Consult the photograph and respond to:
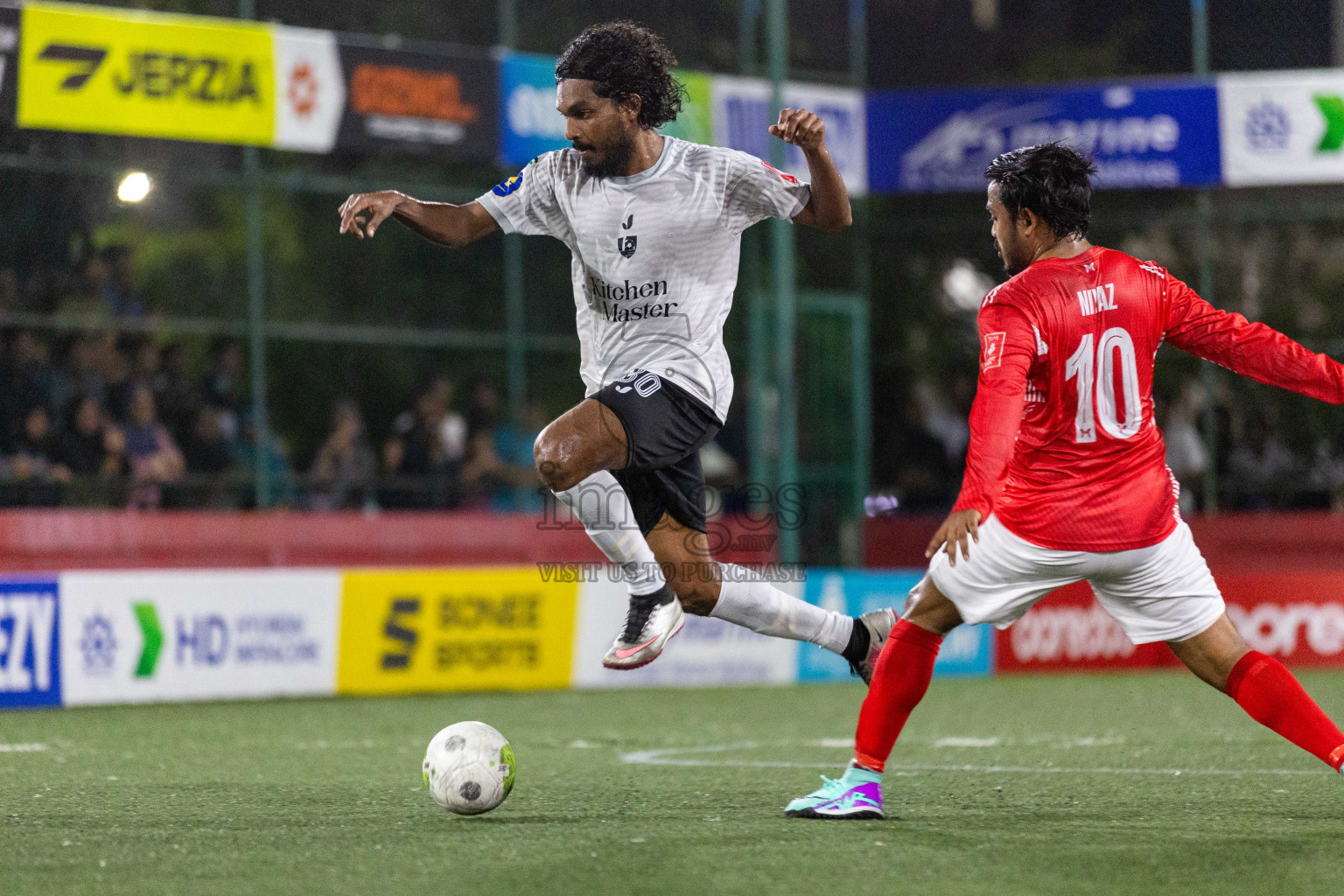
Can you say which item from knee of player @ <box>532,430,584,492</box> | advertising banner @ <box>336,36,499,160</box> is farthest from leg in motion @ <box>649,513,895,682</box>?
advertising banner @ <box>336,36,499,160</box>

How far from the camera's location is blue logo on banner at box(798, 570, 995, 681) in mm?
13984

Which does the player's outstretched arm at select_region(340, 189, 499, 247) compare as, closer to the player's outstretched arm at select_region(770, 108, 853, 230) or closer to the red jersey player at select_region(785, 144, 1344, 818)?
the player's outstretched arm at select_region(770, 108, 853, 230)

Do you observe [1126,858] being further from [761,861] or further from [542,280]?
[542,280]

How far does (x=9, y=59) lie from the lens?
13.4 metres

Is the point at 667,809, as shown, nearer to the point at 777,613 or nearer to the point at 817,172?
the point at 777,613

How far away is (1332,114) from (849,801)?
13.6 meters

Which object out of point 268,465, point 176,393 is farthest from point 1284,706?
point 268,465

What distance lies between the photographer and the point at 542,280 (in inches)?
687

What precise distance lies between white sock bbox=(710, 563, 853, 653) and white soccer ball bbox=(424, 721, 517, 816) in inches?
45.8

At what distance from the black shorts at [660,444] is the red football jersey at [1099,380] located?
49.4 inches

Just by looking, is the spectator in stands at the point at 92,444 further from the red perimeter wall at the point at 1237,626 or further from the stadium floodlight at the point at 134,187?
the red perimeter wall at the point at 1237,626

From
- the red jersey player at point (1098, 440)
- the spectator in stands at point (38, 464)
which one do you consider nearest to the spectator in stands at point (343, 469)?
the spectator in stands at point (38, 464)

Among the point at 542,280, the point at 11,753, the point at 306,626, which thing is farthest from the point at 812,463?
the point at 11,753

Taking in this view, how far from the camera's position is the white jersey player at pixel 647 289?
629 centimetres
